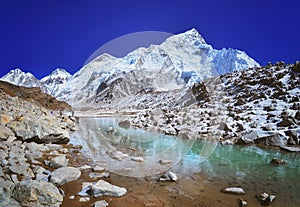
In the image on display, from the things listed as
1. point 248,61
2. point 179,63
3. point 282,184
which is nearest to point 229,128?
point 282,184

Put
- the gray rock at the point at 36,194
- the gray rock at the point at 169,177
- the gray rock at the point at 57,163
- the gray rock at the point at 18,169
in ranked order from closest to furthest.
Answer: the gray rock at the point at 36,194 → the gray rock at the point at 18,169 → the gray rock at the point at 169,177 → the gray rock at the point at 57,163

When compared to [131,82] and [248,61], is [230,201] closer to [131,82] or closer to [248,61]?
[131,82]

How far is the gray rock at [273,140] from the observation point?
13.1m

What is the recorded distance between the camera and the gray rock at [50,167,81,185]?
20.0 ft

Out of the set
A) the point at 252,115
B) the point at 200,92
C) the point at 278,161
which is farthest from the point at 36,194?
the point at 200,92

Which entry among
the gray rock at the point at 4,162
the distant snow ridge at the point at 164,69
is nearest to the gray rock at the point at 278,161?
the gray rock at the point at 4,162

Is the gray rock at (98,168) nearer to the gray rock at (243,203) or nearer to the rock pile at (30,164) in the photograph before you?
the rock pile at (30,164)

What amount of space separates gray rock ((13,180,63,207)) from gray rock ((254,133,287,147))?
1292 cm

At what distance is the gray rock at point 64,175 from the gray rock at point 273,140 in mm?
11918

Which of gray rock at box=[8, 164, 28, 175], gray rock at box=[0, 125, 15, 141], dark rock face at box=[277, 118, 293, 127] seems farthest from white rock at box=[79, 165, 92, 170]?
dark rock face at box=[277, 118, 293, 127]

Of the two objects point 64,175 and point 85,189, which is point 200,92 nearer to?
point 64,175

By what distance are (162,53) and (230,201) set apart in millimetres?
168401

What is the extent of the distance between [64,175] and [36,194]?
2.10m

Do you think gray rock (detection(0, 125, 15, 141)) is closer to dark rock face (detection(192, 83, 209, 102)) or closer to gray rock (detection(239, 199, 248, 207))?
gray rock (detection(239, 199, 248, 207))
